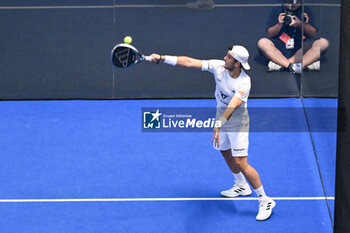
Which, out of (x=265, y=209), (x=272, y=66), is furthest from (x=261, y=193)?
(x=272, y=66)

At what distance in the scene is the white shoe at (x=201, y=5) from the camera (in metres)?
12.4

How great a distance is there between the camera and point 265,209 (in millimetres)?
8031

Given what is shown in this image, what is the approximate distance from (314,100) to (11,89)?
570 cm

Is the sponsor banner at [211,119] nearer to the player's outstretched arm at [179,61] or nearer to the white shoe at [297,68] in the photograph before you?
the white shoe at [297,68]

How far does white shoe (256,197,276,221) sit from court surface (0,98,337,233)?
86mm

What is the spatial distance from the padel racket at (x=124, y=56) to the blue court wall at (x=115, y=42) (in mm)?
4662

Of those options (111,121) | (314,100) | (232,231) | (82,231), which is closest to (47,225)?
(82,231)

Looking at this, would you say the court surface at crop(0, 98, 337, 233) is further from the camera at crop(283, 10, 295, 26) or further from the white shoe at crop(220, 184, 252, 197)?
the camera at crop(283, 10, 295, 26)

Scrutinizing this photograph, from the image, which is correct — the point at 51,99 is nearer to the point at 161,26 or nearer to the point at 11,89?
the point at 11,89

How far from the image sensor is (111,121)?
11.7 meters

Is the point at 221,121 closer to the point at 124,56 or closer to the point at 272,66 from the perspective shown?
the point at 124,56

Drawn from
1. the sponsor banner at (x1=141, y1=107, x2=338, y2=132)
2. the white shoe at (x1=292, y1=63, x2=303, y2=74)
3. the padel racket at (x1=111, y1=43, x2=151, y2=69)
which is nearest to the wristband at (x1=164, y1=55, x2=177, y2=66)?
the padel racket at (x1=111, y1=43, x2=151, y2=69)

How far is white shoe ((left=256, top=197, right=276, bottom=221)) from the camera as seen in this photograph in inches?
314

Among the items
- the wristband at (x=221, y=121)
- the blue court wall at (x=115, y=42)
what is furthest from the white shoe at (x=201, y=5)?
the wristband at (x=221, y=121)
